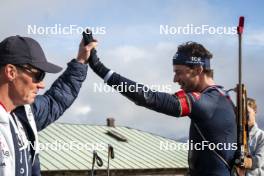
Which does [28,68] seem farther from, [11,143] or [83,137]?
[83,137]

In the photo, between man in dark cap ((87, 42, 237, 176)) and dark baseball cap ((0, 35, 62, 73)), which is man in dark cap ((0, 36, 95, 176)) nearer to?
dark baseball cap ((0, 35, 62, 73))

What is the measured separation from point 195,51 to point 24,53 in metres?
2.27

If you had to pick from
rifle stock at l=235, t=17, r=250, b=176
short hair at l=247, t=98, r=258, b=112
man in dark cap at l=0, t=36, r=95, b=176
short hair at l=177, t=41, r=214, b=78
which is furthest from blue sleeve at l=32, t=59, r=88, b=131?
short hair at l=247, t=98, r=258, b=112

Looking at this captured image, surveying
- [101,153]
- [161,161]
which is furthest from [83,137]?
[161,161]

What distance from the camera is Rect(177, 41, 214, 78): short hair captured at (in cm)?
579

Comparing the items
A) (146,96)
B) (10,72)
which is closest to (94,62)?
(146,96)

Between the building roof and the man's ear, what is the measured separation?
29573mm

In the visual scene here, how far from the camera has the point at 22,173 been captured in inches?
151

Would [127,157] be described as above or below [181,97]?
below

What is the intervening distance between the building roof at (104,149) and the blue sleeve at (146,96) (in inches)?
1110

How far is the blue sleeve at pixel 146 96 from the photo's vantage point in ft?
17.3

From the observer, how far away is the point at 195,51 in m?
5.82

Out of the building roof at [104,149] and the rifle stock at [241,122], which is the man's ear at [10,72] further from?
the building roof at [104,149]

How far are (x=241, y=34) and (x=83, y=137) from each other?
3329cm
